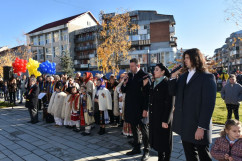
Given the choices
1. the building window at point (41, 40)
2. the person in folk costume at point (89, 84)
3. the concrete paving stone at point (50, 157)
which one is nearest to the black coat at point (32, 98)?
the person in folk costume at point (89, 84)

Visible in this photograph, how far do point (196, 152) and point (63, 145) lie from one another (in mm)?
3612

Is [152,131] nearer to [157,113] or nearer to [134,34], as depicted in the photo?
[157,113]

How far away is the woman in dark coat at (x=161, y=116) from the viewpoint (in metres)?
3.19

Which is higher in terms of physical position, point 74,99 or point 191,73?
point 191,73

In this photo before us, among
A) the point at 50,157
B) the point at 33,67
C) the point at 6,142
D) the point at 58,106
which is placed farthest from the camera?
the point at 33,67

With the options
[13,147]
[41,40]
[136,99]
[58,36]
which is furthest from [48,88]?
[41,40]

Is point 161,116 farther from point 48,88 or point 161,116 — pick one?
point 48,88

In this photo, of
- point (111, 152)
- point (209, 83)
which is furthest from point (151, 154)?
point (209, 83)

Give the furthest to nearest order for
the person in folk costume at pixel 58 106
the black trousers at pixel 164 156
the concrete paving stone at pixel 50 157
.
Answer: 1. the person in folk costume at pixel 58 106
2. the concrete paving stone at pixel 50 157
3. the black trousers at pixel 164 156

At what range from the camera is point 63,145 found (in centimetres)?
491

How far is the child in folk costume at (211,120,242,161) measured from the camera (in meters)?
2.42

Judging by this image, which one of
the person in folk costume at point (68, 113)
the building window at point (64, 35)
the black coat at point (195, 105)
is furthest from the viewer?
the building window at point (64, 35)

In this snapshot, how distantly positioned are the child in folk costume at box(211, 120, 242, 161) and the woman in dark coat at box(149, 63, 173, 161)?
2.80ft

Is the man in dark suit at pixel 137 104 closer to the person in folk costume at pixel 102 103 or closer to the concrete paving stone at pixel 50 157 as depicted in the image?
the concrete paving stone at pixel 50 157
